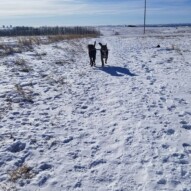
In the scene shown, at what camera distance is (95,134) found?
21.7 ft

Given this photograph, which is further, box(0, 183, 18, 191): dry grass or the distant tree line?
the distant tree line

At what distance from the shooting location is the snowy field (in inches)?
186

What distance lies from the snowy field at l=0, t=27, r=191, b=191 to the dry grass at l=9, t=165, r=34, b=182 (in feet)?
0.05

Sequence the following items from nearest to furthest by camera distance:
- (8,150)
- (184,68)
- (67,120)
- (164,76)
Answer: (8,150) → (67,120) → (164,76) → (184,68)

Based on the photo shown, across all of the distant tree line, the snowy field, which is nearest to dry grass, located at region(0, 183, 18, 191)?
the snowy field

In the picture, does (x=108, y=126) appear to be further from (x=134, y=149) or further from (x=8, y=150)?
(x=8, y=150)

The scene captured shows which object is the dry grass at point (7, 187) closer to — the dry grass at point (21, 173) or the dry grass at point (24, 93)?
the dry grass at point (21, 173)

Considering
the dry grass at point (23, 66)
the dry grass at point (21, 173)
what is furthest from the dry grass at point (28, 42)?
the dry grass at point (21, 173)

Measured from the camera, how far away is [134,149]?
578 centimetres

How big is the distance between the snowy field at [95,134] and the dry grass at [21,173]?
0.05ft

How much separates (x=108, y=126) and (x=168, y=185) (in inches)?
108

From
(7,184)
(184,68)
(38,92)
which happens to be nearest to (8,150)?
(7,184)

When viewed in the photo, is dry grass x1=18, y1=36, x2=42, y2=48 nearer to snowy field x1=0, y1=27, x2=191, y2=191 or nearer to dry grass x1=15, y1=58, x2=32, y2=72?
dry grass x1=15, y1=58, x2=32, y2=72

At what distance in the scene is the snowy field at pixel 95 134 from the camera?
472 centimetres
